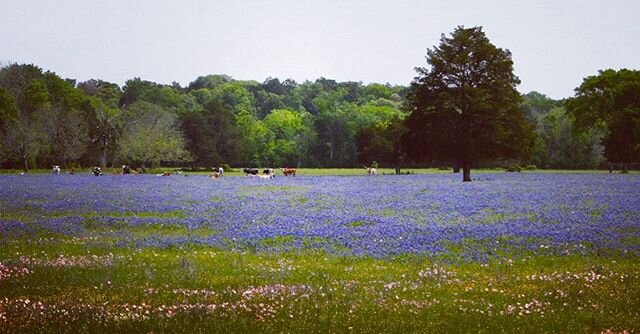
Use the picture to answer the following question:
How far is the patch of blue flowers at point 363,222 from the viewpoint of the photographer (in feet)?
44.4

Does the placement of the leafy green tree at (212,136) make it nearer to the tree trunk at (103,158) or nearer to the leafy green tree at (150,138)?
the leafy green tree at (150,138)

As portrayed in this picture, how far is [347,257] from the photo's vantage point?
12109mm

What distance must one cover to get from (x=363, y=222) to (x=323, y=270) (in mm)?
7339

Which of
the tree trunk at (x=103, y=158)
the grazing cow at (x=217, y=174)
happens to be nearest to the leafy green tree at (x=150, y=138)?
the tree trunk at (x=103, y=158)

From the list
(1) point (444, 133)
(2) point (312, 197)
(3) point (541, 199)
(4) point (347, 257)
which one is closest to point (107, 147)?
(1) point (444, 133)

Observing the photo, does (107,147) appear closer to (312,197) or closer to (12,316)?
(312,197)

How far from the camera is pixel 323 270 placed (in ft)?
35.4

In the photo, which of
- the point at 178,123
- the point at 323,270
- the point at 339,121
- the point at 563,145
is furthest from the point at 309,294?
the point at 339,121

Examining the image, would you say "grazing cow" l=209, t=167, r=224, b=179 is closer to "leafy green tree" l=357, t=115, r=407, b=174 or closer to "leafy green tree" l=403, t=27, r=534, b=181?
"leafy green tree" l=403, t=27, r=534, b=181

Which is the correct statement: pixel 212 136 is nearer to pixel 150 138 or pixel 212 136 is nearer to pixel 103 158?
pixel 150 138

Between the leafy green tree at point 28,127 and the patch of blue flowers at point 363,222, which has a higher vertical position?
the leafy green tree at point 28,127

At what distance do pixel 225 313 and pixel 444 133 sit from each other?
1632 inches

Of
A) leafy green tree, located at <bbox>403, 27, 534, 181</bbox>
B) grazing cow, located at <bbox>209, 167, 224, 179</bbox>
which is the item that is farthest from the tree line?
grazing cow, located at <bbox>209, 167, 224, 179</bbox>

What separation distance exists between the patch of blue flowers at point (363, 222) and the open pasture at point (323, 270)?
9 centimetres
